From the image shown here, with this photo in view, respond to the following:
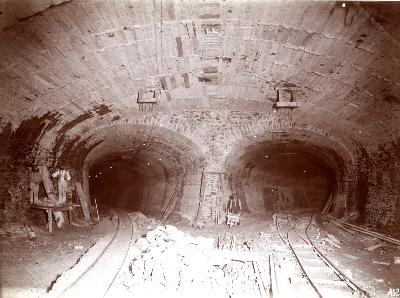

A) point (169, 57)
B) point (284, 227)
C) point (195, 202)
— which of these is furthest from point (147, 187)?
point (169, 57)

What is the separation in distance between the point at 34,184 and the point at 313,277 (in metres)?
7.73

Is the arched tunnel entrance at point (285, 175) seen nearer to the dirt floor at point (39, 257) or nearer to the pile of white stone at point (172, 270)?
the dirt floor at point (39, 257)

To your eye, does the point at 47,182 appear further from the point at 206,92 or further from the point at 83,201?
the point at 206,92

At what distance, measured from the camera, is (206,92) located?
880cm

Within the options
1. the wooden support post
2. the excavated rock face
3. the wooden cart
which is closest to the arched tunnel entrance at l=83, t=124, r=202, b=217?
the excavated rock face

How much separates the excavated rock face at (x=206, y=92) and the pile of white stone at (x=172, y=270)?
3.87 metres

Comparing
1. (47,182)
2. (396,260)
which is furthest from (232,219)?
(47,182)

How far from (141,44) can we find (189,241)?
4.23 metres

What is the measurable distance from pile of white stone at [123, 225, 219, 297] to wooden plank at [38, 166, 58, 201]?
4758mm

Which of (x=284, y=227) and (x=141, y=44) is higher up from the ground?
(x=141, y=44)

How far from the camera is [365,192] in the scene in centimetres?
1114

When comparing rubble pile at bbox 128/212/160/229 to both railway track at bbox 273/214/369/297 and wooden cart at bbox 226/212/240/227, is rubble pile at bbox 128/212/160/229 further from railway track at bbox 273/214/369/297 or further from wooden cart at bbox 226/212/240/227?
railway track at bbox 273/214/369/297

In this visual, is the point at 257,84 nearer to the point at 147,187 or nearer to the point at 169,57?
the point at 169,57

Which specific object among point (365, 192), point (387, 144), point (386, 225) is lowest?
point (386, 225)
